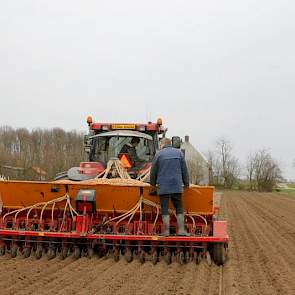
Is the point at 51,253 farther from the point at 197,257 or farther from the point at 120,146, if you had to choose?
the point at 120,146

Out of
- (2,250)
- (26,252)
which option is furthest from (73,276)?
(2,250)

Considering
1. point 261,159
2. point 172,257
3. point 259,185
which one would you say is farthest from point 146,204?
point 261,159

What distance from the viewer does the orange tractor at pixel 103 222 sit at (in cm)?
723

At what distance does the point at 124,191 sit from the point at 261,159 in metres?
69.4

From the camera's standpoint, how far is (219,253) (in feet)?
23.6

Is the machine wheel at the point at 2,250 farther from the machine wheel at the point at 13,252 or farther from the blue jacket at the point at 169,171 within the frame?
the blue jacket at the point at 169,171

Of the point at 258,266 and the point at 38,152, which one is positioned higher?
the point at 38,152

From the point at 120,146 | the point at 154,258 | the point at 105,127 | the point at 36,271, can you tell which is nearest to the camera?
the point at 36,271

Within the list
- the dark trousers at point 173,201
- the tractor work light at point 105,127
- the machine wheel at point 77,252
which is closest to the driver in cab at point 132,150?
the tractor work light at point 105,127

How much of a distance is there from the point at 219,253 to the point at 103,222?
1.82 meters

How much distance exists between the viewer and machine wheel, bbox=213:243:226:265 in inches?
284

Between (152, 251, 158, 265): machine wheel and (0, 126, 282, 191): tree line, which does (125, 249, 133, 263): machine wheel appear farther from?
(0, 126, 282, 191): tree line

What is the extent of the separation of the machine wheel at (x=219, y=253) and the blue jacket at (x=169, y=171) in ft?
3.19

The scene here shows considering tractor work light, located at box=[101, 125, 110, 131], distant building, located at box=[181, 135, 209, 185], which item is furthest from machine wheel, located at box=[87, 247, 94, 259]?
distant building, located at box=[181, 135, 209, 185]
